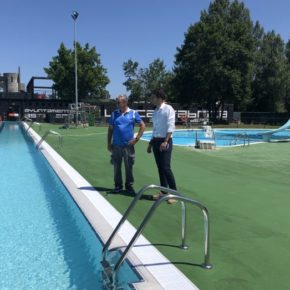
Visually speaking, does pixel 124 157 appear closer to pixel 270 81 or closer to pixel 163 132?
pixel 163 132

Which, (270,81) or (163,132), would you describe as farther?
(270,81)

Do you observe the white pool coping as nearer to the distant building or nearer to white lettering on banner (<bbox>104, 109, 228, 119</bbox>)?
white lettering on banner (<bbox>104, 109, 228, 119</bbox>)

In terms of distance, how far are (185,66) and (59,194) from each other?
3837cm

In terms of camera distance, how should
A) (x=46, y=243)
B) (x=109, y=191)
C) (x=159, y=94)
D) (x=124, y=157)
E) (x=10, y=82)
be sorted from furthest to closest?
(x=10, y=82) → (x=109, y=191) → (x=124, y=157) → (x=159, y=94) → (x=46, y=243)

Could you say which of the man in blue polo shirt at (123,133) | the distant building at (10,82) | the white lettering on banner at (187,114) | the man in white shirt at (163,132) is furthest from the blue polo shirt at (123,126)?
the distant building at (10,82)

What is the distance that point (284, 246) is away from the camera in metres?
4.72

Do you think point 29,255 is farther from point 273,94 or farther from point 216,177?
point 273,94

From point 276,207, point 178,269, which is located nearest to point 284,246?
point 178,269

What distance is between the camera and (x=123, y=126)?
7.11 m

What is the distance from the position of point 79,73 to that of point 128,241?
43998 mm

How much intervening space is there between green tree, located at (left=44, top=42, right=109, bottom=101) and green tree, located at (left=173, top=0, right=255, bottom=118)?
9.25 metres

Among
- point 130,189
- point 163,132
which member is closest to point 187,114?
point 130,189

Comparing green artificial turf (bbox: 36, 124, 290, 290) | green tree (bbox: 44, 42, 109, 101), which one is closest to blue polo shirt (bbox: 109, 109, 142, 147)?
green artificial turf (bbox: 36, 124, 290, 290)

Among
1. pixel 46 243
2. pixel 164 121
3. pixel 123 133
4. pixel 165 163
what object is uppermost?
pixel 164 121
